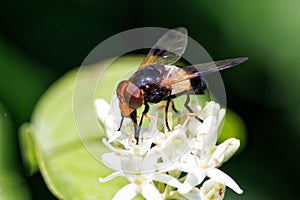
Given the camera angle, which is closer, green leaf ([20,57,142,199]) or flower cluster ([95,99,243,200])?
flower cluster ([95,99,243,200])

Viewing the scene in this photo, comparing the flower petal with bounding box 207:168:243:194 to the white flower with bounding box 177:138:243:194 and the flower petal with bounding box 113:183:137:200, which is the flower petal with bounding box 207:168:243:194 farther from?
the flower petal with bounding box 113:183:137:200

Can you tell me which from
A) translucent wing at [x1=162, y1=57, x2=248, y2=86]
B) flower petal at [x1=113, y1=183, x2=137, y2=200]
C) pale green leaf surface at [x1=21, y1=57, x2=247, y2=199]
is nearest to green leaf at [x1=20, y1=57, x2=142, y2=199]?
pale green leaf surface at [x1=21, y1=57, x2=247, y2=199]

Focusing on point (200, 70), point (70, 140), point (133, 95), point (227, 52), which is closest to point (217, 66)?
point (200, 70)

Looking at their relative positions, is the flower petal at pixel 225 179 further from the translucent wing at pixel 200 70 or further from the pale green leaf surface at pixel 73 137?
the pale green leaf surface at pixel 73 137

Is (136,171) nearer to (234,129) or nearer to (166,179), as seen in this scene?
(166,179)

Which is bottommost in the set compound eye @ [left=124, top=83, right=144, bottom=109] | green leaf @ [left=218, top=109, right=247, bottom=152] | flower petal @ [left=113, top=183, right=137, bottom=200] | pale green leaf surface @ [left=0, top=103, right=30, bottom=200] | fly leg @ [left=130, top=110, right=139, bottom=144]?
green leaf @ [left=218, top=109, right=247, bottom=152]

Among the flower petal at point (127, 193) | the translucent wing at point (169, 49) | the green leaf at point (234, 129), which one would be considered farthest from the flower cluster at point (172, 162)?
the green leaf at point (234, 129)
